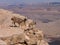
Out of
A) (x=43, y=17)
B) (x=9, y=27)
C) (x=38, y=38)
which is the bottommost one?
(x=43, y=17)

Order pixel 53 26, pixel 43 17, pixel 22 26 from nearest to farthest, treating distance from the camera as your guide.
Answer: pixel 22 26, pixel 53 26, pixel 43 17

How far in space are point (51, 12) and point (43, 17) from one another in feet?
22.0

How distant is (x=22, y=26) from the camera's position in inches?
274

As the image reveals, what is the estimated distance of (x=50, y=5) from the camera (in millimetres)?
76688

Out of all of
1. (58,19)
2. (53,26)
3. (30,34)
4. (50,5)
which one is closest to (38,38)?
(30,34)

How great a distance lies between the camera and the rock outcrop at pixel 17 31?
5461mm

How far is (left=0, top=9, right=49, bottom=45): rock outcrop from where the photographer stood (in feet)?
17.9

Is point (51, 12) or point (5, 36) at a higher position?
point (5, 36)

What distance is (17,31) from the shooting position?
5.95 m

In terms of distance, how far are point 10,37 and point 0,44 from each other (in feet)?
3.78

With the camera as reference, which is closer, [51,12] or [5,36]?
[5,36]

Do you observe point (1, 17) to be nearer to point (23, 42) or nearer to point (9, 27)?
point (9, 27)

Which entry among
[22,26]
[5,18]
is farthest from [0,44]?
[5,18]

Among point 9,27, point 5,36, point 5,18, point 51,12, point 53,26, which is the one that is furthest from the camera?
point 51,12
